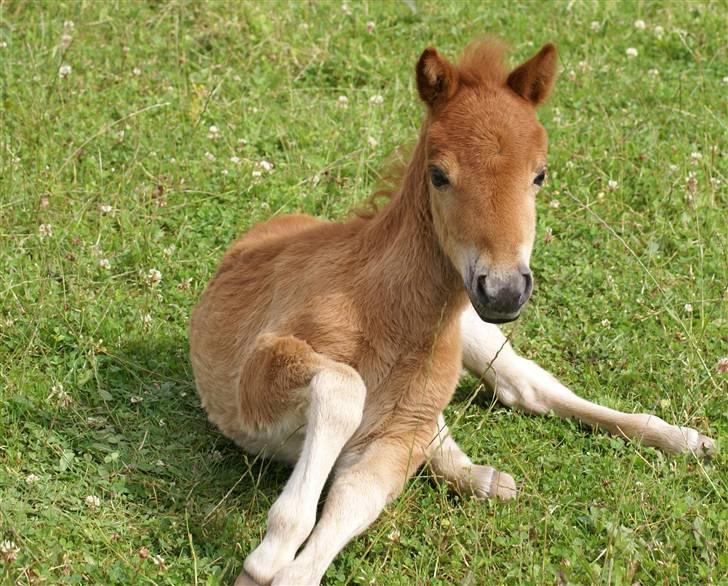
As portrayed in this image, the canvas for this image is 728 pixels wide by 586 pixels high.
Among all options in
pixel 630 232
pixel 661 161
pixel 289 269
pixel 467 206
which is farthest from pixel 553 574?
pixel 661 161

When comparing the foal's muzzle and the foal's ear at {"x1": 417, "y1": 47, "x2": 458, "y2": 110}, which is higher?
the foal's ear at {"x1": 417, "y1": 47, "x2": 458, "y2": 110}

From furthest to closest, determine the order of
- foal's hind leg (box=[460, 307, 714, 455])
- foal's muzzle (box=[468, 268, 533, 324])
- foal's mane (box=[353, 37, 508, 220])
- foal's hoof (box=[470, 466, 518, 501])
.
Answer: foal's hind leg (box=[460, 307, 714, 455])
foal's hoof (box=[470, 466, 518, 501])
foal's mane (box=[353, 37, 508, 220])
foal's muzzle (box=[468, 268, 533, 324])

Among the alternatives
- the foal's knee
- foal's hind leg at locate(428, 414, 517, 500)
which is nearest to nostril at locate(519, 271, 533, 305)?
the foal's knee

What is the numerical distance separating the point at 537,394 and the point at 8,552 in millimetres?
2892

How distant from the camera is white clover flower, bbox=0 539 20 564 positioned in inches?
166

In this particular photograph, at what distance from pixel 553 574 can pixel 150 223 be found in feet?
11.3

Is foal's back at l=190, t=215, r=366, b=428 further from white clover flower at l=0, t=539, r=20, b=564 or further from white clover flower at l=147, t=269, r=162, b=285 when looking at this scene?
white clover flower at l=0, t=539, r=20, b=564

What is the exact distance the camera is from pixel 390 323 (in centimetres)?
509

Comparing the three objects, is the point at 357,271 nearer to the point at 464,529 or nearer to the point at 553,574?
the point at 464,529

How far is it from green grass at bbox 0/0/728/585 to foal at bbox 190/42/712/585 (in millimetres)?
195

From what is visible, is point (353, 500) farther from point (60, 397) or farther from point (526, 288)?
point (60, 397)

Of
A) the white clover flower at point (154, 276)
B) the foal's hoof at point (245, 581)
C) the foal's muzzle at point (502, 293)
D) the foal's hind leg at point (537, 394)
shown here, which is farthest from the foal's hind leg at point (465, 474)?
the white clover flower at point (154, 276)

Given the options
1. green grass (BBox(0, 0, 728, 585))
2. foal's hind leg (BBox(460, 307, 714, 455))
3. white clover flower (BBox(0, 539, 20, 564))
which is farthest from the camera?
foal's hind leg (BBox(460, 307, 714, 455))

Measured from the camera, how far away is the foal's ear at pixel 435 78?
16.3 feet
